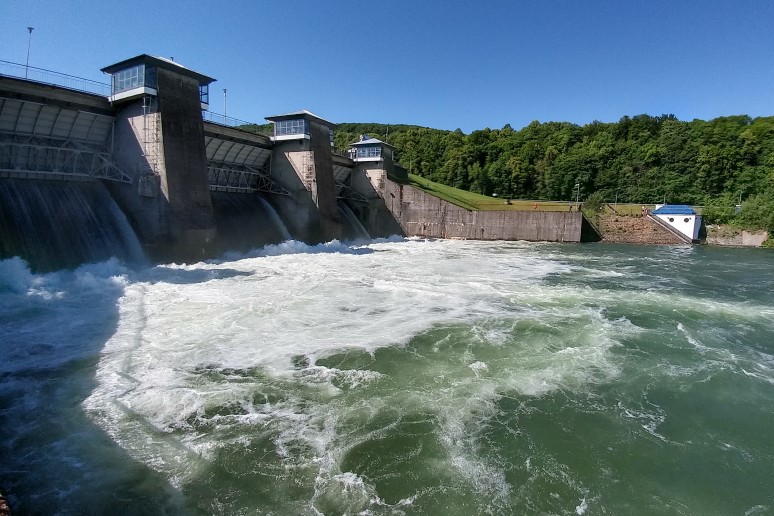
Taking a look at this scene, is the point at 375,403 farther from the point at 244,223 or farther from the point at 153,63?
the point at 244,223

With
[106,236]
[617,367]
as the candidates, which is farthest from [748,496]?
[106,236]

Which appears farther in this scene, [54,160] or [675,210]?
[675,210]

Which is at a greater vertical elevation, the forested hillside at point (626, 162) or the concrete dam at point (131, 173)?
the forested hillside at point (626, 162)

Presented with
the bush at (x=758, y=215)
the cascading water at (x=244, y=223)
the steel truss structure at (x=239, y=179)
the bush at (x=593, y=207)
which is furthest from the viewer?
the bush at (x=593, y=207)

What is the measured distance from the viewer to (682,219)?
4131cm

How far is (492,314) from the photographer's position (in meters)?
12.1

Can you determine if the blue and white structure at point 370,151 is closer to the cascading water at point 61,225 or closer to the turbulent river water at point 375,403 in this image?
the cascading water at point 61,225

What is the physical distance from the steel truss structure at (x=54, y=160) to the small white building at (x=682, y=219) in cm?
4421

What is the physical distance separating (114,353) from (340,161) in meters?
32.2

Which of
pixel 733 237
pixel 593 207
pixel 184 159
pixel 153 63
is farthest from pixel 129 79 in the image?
pixel 733 237

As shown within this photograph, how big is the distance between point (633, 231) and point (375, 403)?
42306 mm

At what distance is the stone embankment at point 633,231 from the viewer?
4078 centimetres

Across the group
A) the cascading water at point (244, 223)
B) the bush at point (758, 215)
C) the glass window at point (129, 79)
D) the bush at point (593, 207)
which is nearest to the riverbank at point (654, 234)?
the bush at point (758, 215)

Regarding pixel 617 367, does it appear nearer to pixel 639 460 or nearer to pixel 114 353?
pixel 639 460
